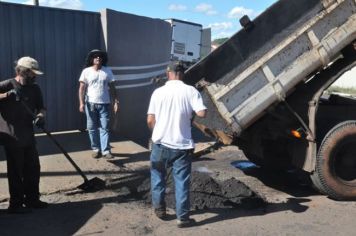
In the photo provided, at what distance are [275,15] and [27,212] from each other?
4.21 m

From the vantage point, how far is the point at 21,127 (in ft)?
18.5

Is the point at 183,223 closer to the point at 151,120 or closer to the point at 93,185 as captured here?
the point at 151,120

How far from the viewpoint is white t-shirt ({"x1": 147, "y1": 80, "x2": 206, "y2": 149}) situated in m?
5.35

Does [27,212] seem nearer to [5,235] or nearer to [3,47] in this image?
[5,235]

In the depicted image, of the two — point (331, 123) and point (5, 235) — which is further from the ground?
point (331, 123)

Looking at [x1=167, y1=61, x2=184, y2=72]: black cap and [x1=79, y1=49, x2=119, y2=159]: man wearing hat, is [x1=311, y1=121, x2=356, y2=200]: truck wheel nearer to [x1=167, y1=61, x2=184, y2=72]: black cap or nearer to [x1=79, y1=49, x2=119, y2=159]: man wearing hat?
[x1=167, y1=61, x2=184, y2=72]: black cap

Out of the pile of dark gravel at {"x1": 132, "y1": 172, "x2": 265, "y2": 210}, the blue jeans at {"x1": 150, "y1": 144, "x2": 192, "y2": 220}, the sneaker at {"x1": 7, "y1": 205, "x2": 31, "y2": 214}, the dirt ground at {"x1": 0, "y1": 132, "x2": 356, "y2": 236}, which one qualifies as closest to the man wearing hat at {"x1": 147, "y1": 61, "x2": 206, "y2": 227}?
the blue jeans at {"x1": 150, "y1": 144, "x2": 192, "y2": 220}

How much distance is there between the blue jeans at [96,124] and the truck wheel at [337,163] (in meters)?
3.43

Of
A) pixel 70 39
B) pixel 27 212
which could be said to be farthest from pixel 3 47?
pixel 27 212

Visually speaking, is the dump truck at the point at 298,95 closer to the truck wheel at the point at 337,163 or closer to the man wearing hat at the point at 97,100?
the truck wheel at the point at 337,163

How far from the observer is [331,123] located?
6.84 meters

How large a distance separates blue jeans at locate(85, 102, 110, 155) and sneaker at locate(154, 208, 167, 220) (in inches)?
112

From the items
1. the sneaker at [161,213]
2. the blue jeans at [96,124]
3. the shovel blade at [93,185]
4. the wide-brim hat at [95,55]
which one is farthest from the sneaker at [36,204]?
the wide-brim hat at [95,55]

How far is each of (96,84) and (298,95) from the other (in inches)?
131
